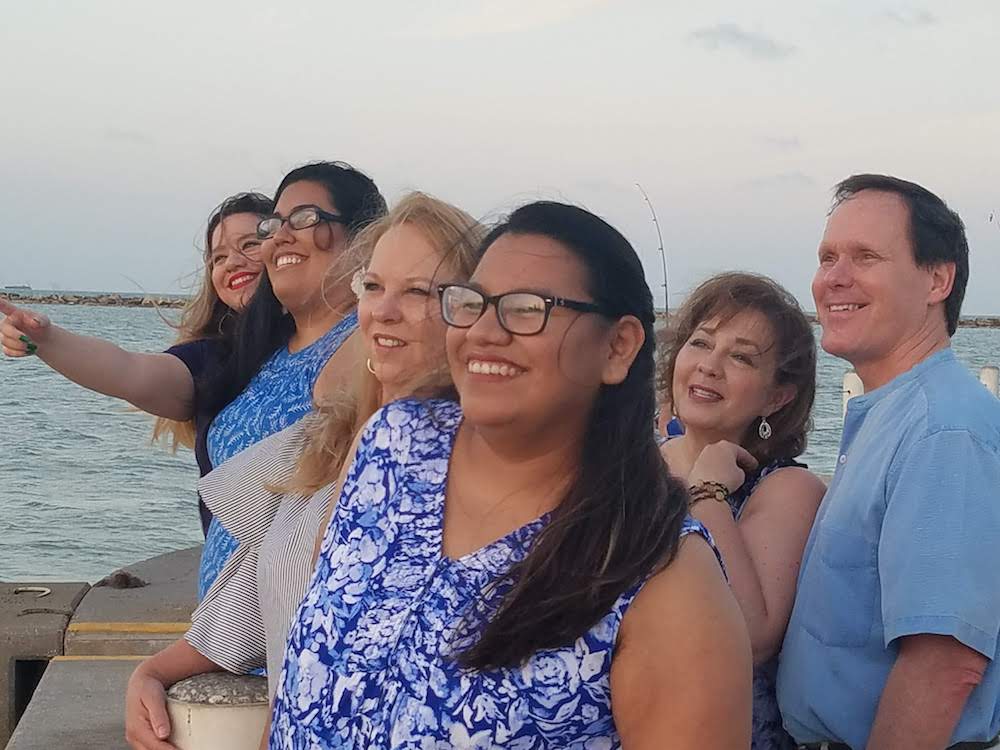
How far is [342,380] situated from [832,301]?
1300 mm

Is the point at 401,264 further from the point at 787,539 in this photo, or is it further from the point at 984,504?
the point at 984,504

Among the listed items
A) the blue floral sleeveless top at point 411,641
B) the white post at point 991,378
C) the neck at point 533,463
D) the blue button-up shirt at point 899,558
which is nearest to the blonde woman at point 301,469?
the blue floral sleeveless top at point 411,641

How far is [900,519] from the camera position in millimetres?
2654

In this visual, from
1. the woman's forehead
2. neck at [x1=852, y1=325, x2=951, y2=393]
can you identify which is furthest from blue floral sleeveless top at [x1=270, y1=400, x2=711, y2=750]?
neck at [x1=852, y1=325, x2=951, y2=393]

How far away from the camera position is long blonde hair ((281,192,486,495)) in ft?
9.54

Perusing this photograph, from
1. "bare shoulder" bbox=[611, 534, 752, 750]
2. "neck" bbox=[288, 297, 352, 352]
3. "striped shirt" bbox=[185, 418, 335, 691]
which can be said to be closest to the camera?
"bare shoulder" bbox=[611, 534, 752, 750]

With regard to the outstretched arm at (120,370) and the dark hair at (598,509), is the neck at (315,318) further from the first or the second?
the dark hair at (598,509)

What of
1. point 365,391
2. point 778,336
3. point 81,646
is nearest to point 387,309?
point 365,391

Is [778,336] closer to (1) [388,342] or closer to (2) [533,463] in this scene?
(1) [388,342]

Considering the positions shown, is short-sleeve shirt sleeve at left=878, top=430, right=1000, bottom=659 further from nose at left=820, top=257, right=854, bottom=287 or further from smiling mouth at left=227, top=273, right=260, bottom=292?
smiling mouth at left=227, top=273, right=260, bottom=292

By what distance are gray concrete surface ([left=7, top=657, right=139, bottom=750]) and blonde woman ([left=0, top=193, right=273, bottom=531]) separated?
1.28 metres

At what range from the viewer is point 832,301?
3.08 metres

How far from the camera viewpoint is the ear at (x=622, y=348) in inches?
89.9

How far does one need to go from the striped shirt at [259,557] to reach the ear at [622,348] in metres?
0.79
